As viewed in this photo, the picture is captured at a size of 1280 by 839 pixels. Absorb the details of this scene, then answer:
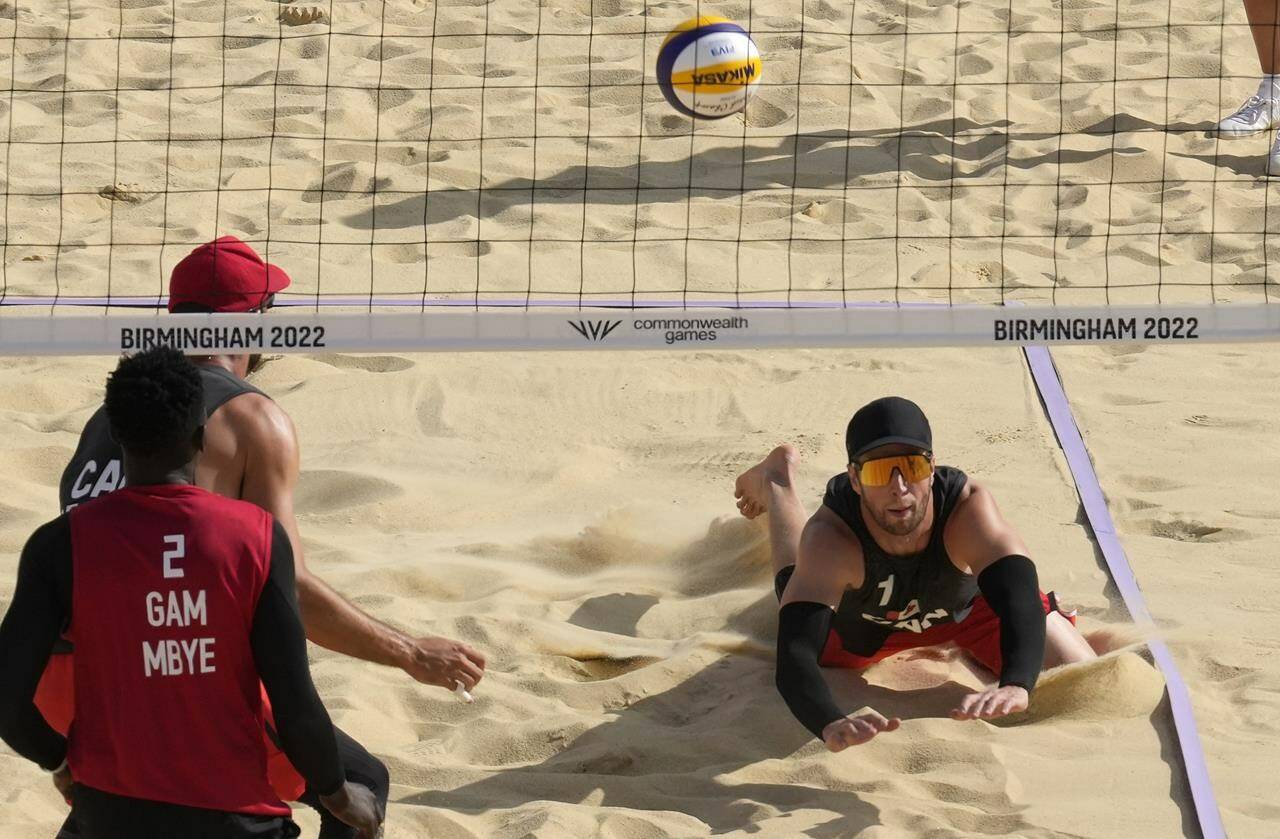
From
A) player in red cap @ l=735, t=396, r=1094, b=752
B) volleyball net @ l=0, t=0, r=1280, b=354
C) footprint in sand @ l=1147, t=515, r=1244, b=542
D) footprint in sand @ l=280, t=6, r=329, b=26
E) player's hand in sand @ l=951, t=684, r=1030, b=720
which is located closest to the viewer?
player's hand in sand @ l=951, t=684, r=1030, b=720

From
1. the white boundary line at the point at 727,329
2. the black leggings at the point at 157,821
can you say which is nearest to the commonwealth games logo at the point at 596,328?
the white boundary line at the point at 727,329

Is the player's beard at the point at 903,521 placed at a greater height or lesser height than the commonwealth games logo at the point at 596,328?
lesser

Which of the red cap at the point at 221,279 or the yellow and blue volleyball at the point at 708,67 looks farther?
the yellow and blue volleyball at the point at 708,67

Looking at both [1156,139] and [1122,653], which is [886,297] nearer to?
[1156,139]

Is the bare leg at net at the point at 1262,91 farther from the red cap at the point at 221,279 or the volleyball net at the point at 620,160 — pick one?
the red cap at the point at 221,279

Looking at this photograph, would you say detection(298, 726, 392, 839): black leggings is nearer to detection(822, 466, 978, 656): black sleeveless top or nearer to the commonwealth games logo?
detection(822, 466, 978, 656): black sleeveless top

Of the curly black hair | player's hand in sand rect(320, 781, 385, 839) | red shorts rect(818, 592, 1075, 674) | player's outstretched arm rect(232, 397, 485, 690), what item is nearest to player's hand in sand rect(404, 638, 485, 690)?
player's outstretched arm rect(232, 397, 485, 690)

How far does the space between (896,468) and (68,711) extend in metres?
1.97

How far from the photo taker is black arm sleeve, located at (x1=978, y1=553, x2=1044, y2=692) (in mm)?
3918

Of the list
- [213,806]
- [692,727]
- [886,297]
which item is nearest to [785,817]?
[692,727]

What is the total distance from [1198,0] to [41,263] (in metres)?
6.70

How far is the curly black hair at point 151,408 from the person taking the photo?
266 cm

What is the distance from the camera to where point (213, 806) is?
8.80 ft

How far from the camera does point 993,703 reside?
3768mm
